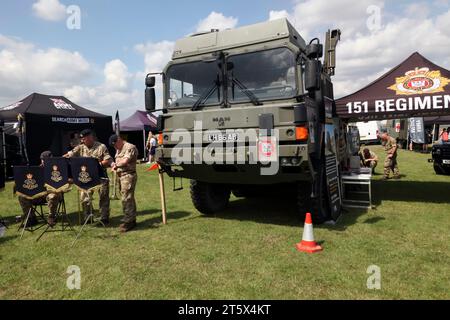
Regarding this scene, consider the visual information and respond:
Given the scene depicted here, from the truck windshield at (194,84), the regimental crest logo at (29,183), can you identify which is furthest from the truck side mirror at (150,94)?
the regimental crest logo at (29,183)

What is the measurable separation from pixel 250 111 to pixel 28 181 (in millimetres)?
3967

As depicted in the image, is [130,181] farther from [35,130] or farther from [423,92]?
[35,130]

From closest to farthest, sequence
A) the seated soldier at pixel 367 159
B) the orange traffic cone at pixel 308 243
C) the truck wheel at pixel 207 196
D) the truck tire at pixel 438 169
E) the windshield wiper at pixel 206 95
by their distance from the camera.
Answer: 1. the orange traffic cone at pixel 308 243
2. the windshield wiper at pixel 206 95
3. the truck wheel at pixel 207 196
4. the seated soldier at pixel 367 159
5. the truck tire at pixel 438 169

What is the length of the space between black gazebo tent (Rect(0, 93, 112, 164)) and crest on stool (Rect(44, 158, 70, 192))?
7.49m

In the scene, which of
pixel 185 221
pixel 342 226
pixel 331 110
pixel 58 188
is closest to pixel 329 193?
pixel 342 226

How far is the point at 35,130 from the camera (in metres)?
12.5

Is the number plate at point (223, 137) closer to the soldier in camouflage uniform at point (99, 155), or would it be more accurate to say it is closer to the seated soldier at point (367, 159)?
the soldier in camouflage uniform at point (99, 155)

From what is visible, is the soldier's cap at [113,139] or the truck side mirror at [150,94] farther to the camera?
the truck side mirror at [150,94]

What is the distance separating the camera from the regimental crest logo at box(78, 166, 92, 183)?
523 centimetres

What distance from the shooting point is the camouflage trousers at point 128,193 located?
5422mm

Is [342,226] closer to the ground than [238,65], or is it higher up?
closer to the ground

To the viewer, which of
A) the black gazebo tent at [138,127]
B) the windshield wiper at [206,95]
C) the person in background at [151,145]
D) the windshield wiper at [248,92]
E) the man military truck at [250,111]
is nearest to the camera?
the man military truck at [250,111]

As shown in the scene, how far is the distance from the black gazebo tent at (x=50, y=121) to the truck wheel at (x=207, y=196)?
849 cm
